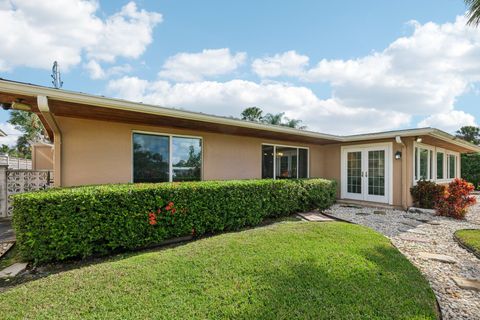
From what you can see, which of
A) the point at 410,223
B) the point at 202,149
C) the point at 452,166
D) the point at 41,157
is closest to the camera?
the point at 410,223

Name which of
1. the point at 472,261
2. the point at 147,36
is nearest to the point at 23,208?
the point at 147,36

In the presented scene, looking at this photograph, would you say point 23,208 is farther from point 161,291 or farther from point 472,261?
point 472,261

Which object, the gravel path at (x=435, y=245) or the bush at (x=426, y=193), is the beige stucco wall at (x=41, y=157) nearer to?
the gravel path at (x=435, y=245)

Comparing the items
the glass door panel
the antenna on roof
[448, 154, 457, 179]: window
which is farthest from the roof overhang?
[448, 154, 457, 179]: window

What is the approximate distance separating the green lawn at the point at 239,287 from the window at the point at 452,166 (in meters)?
12.0

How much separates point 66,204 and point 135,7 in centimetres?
617

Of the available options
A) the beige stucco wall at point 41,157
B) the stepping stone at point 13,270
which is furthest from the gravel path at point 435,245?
the beige stucco wall at point 41,157

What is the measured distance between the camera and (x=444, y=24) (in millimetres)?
7148

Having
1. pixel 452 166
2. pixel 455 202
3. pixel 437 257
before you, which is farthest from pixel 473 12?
pixel 452 166

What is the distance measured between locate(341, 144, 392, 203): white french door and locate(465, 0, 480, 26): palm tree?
4521 millimetres

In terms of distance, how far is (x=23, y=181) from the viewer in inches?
293

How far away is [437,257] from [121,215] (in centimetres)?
563

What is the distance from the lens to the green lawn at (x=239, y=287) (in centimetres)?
240

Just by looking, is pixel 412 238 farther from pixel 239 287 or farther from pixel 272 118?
pixel 272 118
